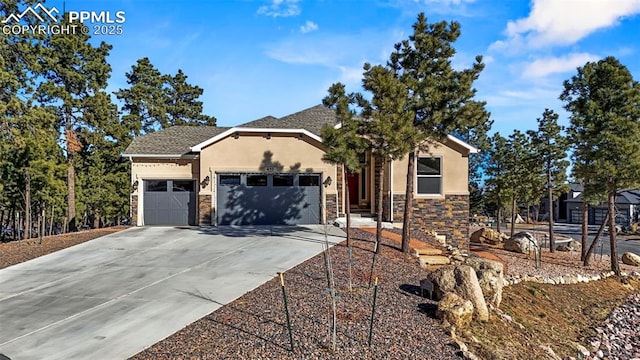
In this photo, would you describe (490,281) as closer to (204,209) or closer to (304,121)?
(204,209)

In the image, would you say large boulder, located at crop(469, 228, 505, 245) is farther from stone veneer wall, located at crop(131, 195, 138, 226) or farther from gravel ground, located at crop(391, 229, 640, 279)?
stone veneer wall, located at crop(131, 195, 138, 226)

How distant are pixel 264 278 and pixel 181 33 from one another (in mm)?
9599

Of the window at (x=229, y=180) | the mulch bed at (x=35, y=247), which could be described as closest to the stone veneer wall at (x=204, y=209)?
the window at (x=229, y=180)

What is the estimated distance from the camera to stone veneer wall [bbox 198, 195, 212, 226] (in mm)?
17188

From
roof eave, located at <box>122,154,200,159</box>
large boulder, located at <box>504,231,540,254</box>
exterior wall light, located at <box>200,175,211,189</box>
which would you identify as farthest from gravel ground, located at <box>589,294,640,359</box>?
roof eave, located at <box>122,154,200,159</box>

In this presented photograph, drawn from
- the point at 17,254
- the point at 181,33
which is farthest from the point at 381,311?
the point at 181,33

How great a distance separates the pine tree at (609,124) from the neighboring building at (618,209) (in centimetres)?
3240

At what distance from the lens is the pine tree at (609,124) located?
47.1ft

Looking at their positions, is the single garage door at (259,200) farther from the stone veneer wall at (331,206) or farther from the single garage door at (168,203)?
the single garage door at (168,203)

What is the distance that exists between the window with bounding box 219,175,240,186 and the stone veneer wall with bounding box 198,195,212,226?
77 cm

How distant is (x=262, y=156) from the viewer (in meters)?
17.3

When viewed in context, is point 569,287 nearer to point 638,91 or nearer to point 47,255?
point 638,91

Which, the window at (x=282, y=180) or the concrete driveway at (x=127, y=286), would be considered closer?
the concrete driveway at (x=127, y=286)

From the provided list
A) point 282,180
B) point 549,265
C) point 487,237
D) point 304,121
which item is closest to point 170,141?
point 282,180
